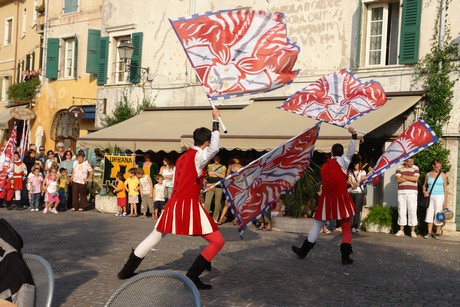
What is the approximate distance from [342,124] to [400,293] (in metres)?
2.65

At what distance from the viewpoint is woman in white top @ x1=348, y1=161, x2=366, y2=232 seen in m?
15.5

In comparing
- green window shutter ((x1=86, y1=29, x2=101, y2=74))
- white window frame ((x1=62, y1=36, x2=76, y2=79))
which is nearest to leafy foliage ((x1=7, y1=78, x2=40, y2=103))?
white window frame ((x1=62, y1=36, x2=76, y2=79))

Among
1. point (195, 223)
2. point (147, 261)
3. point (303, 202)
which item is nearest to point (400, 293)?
point (195, 223)

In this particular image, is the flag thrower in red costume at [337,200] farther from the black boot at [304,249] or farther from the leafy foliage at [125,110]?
the leafy foliage at [125,110]

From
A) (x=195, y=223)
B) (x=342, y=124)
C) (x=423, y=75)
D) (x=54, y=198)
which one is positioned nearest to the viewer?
(x=195, y=223)

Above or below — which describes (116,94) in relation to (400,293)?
above

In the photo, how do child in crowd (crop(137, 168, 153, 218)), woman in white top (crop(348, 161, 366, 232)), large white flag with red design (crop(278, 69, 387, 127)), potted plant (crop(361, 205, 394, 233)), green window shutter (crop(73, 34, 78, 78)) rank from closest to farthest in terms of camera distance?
large white flag with red design (crop(278, 69, 387, 127)) → woman in white top (crop(348, 161, 366, 232)) → potted plant (crop(361, 205, 394, 233)) → child in crowd (crop(137, 168, 153, 218)) → green window shutter (crop(73, 34, 78, 78))

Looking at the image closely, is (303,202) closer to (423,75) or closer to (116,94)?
(423,75)

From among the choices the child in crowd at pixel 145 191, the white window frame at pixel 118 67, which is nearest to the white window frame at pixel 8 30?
the white window frame at pixel 118 67

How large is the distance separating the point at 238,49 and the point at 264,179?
171 centimetres

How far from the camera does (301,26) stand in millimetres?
19188

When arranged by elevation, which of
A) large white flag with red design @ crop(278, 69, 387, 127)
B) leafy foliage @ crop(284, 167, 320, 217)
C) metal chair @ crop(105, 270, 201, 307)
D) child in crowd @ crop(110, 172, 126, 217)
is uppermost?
large white flag with red design @ crop(278, 69, 387, 127)

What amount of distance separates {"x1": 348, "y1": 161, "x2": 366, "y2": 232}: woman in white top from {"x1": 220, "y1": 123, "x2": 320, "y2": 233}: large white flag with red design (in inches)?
258

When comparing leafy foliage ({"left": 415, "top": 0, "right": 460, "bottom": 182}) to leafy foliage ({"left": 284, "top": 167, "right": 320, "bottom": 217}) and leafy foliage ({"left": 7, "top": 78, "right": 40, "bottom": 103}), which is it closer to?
leafy foliage ({"left": 284, "top": 167, "right": 320, "bottom": 217})
